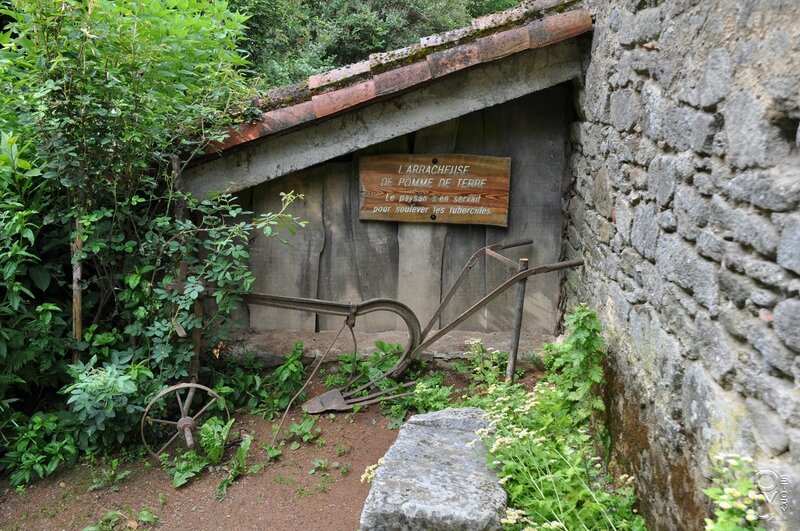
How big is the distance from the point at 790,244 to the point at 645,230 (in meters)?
1.20

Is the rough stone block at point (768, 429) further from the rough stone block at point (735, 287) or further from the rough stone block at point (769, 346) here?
the rough stone block at point (735, 287)

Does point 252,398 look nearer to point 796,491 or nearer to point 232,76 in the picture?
point 232,76

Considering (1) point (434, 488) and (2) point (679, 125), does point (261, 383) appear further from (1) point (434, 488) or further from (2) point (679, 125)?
(2) point (679, 125)

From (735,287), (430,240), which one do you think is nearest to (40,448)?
(430,240)

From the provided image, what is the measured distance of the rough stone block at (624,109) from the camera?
9.64 ft

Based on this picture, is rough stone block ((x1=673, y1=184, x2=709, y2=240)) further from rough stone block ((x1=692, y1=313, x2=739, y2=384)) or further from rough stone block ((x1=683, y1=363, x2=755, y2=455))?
rough stone block ((x1=683, y1=363, x2=755, y2=455))

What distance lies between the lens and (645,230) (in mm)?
2768

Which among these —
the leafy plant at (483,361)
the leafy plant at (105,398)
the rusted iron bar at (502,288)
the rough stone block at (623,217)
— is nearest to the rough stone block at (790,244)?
the rough stone block at (623,217)

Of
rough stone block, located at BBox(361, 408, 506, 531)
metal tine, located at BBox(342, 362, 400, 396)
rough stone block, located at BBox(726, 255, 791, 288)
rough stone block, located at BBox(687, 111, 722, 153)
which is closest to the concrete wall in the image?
metal tine, located at BBox(342, 362, 400, 396)

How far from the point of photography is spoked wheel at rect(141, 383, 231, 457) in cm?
373

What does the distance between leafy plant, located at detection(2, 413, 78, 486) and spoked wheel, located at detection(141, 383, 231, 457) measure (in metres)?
0.43

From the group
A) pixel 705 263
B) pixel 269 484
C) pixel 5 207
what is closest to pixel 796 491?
pixel 705 263

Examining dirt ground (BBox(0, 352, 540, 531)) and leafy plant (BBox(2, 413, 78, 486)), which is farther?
leafy plant (BBox(2, 413, 78, 486))

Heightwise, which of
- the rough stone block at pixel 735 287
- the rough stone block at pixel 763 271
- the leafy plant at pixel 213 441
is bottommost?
the leafy plant at pixel 213 441
